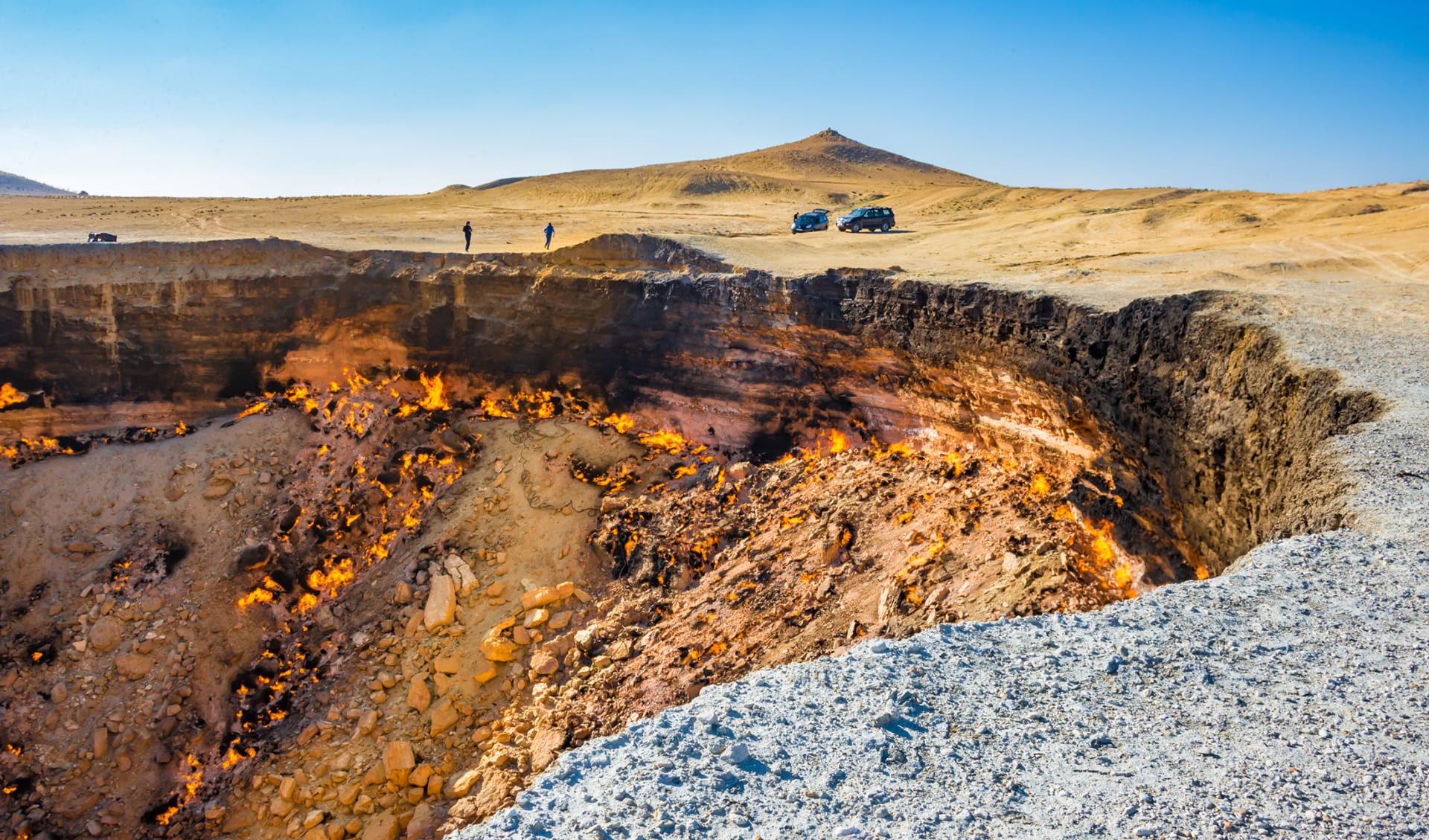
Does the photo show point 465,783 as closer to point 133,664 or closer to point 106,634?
point 133,664

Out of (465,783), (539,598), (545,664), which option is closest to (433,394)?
(539,598)

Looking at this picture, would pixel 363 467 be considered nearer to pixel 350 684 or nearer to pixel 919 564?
pixel 350 684

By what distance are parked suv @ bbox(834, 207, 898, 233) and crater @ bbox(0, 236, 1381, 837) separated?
13004mm

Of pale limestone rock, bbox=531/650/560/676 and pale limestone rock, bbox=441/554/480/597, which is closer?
pale limestone rock, bbox=531/650/560/676

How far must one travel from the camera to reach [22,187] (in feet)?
289

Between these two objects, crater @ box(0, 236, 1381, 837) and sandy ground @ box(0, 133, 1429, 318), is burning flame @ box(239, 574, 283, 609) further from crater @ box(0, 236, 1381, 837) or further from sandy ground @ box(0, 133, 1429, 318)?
sandy ground @ box(0, 133, 1429, 318)

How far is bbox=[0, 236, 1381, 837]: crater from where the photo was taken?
8953 mm

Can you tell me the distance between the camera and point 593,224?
98.2ft

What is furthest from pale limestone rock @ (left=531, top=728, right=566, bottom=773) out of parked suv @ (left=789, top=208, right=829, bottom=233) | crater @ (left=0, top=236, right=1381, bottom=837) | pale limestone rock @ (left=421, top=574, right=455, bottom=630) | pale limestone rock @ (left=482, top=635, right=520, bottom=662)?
parked suv @ (left=789, top=208, right=829, bottom=233)

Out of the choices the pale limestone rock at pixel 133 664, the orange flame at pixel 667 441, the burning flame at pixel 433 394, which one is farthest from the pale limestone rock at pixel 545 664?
the burning flame at pixel 433 394

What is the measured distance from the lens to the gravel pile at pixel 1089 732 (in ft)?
11.4

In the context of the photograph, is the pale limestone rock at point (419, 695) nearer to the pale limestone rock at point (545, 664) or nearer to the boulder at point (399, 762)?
the boulder at point (399, 762)

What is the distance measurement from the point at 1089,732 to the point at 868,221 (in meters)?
25.0

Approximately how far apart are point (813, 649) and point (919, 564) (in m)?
1.69
